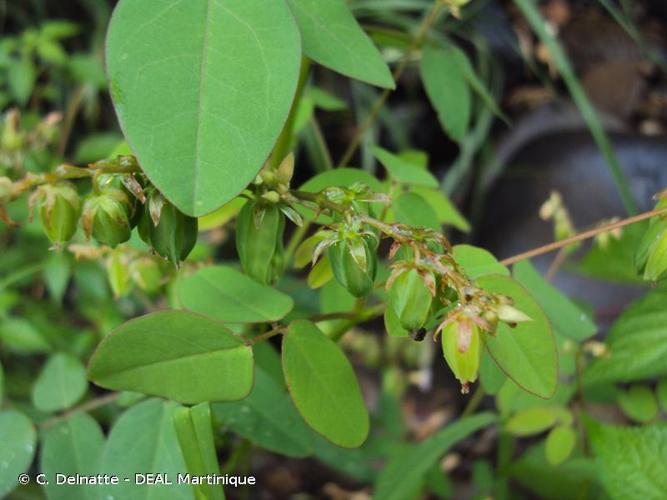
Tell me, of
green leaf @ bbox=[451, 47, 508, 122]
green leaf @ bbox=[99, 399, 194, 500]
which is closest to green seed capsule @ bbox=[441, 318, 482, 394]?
green leaf @ bbox=[99, 399, 194, 500]

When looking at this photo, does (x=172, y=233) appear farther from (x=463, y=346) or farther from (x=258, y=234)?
(x=463, y=346)

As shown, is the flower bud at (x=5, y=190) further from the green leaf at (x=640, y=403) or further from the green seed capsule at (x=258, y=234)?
the green leaf at (x=640, y=403)

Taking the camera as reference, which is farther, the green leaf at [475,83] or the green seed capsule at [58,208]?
the green leaf at [475,83]

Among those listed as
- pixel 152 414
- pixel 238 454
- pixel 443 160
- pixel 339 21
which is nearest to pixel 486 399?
pixel 443 160

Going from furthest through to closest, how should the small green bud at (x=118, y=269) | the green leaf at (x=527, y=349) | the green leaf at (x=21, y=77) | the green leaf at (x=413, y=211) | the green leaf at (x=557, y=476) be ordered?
the green leaf at (x=21, y=77)
the green leaf at (x=557, y=476)
the small green bud at (x=118, y=269)
the green leaf at (x=413, y=211)
the green leaf at (x=527, y=349)

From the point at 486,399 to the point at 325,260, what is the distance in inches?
47.3

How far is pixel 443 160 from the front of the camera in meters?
2.25

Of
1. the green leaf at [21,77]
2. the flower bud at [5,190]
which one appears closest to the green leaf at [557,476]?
the flower bud at [5,190]

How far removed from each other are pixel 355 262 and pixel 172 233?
130 millimetres

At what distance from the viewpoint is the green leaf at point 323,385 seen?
0.58 metres

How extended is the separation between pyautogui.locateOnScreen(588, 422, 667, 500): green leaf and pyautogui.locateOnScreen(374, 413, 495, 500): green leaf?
7.1 inches

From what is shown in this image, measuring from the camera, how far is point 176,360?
552 millimetres

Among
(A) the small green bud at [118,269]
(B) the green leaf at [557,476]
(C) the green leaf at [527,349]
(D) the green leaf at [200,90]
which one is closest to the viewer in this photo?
(D) the green leaf at [200,90]

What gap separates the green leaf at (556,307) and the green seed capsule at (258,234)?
11.6 inches
